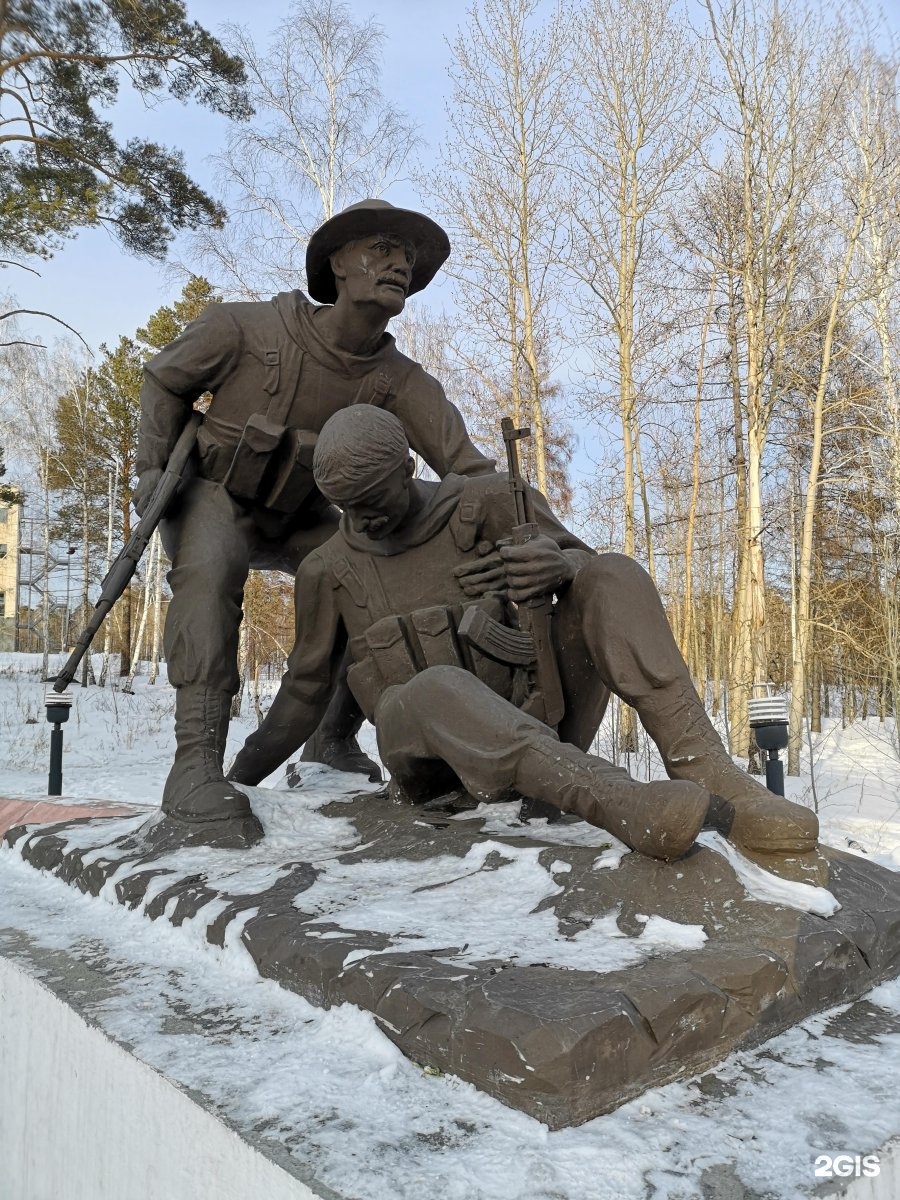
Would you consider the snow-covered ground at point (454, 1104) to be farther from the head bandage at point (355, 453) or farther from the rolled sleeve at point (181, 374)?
the rolled sleeve at point (181, 374)

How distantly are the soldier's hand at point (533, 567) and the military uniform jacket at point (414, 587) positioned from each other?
0.25 metres

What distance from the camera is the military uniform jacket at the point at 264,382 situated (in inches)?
115

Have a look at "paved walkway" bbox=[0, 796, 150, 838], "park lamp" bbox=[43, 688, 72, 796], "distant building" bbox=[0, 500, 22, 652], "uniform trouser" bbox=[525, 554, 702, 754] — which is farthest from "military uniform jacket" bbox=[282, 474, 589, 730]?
"distant building" bbox=[0, 500, 22, 652]

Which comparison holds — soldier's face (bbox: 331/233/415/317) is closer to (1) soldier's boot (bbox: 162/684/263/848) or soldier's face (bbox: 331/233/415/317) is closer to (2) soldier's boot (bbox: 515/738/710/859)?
(1) soldier's boot (bbox: 162/684/263/848)

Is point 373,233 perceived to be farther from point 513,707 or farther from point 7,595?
point 7,595

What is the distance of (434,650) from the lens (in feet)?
8.27

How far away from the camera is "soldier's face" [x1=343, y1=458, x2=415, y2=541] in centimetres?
244

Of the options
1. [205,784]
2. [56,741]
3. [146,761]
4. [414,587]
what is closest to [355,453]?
[414,587]

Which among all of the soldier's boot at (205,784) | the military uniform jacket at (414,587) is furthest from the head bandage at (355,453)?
the soldier's boot at (205,784)

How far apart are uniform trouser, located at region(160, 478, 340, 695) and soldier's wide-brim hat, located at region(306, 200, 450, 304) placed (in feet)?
2.46

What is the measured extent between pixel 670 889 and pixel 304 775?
1.79 meters

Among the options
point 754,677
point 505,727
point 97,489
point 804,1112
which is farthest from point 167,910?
point 97,489

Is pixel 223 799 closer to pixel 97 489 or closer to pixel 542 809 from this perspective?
pixel 542 809

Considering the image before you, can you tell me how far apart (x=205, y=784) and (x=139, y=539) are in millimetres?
773
